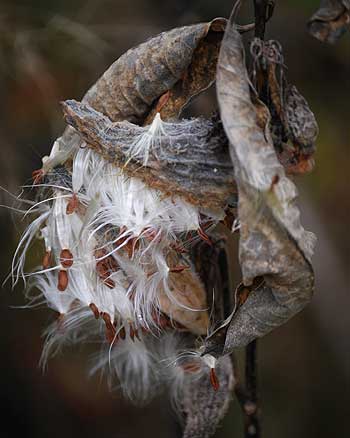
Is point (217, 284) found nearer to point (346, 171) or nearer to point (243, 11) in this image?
point (243, 11)

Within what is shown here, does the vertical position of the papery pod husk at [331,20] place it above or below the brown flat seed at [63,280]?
above

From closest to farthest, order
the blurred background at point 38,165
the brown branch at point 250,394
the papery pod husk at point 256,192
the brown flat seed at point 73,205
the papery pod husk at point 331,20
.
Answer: the papery pod husk at point 256,192, the papery pod husk at point 331,20, the brown flat seed at point 73,205, the brown branch at point 250,394, the blurred background at point 38,165

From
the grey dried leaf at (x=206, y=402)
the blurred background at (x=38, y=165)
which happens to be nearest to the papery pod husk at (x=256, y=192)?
the grey dried leaf at (x=206, y=402)

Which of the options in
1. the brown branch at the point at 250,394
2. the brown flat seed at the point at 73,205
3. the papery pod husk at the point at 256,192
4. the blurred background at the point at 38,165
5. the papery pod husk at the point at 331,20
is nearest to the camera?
the papery pod husk at the point at 256,192

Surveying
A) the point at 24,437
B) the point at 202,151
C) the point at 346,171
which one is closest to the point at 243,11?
the point at 346,171

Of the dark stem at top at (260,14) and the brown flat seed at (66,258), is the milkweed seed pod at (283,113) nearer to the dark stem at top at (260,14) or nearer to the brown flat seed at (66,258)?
the dark stem at top at (260,14)

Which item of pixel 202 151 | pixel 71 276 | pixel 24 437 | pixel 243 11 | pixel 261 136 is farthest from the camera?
pixel 24 437
